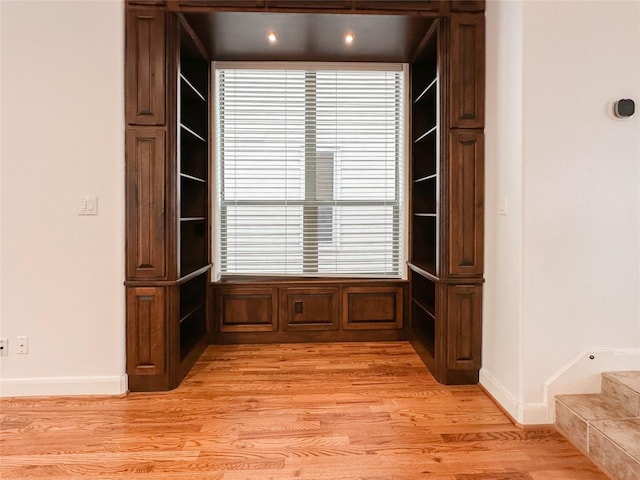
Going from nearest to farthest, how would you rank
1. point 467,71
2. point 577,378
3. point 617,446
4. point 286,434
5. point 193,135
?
point 617,446 < point 286,434 < point 577,378 < point 467,71 < point 193,135

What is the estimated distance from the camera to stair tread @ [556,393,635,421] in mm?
2102

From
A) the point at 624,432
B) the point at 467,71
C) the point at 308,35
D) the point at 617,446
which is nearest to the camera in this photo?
the point at 617,446

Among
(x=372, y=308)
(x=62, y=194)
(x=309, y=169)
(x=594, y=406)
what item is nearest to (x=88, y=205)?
(x=62, y=194)

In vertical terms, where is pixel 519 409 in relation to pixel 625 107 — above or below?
below

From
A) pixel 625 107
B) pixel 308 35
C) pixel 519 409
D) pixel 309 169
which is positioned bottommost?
pixel 519 409

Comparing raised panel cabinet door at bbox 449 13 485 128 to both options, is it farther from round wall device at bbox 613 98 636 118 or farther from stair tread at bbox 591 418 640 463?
stair tread at bbox 591 418 640 463

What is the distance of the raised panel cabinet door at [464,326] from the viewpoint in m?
2.84

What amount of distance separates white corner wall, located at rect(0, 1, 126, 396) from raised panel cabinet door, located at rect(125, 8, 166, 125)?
6 cm

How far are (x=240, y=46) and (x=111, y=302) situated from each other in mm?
2200

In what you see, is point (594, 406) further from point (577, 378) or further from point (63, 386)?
point (63, 386)

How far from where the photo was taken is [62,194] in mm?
2643

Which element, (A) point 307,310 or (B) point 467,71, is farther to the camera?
(A) point 307,310

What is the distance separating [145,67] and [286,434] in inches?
94.8

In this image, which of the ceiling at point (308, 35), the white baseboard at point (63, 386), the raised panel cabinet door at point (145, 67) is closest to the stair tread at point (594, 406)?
the ceiling at point (308, 35)
